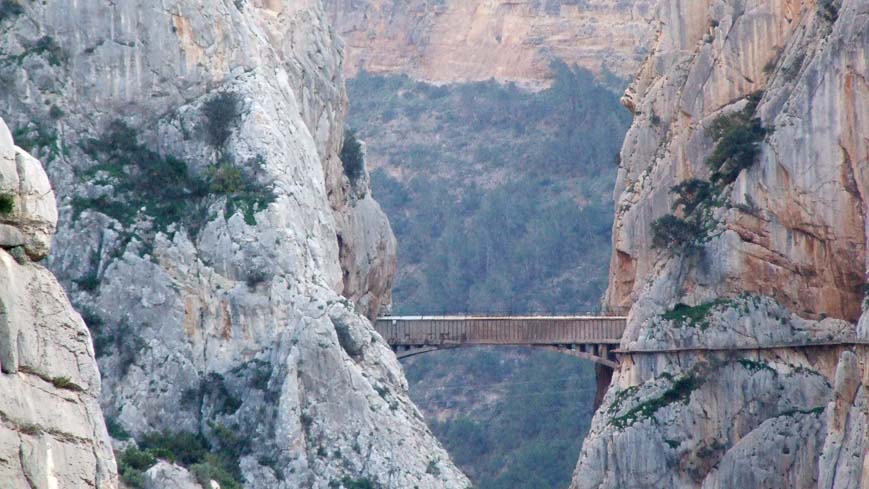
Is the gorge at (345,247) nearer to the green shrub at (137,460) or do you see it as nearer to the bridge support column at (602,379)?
the green shrub at (137,460)

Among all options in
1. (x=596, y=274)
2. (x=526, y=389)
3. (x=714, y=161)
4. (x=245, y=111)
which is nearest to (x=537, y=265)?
(x=596, y=274)

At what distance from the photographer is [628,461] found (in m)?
93.7

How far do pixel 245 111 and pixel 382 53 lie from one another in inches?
4381

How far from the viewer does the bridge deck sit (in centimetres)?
10112

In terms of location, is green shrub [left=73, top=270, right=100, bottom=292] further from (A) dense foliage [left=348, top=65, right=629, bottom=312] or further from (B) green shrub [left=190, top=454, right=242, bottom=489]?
(A) dense foliage [left=348, top=65, right=629, bottom=312]

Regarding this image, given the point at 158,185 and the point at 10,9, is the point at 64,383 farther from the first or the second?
the point at 10,9

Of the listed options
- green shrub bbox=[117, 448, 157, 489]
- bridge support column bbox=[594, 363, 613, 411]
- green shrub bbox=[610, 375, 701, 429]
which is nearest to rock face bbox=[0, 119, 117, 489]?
green shrub bbox=[117, 448, 157, 489]

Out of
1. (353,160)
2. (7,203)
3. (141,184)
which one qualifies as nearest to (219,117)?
(141,184)

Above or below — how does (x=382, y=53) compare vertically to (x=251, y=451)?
above

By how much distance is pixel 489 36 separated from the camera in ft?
625

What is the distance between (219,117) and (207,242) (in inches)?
202

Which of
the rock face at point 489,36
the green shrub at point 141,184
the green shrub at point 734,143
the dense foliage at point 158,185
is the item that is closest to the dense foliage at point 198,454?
the dense foliage at point 158,185

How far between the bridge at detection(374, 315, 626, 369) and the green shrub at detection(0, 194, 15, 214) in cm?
6451

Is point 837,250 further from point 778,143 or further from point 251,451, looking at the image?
point 251,451
